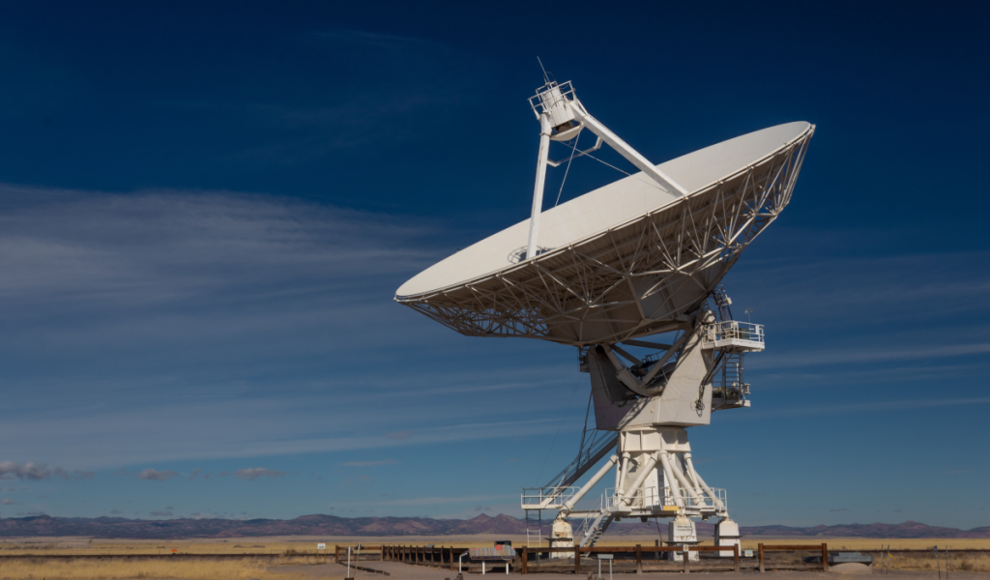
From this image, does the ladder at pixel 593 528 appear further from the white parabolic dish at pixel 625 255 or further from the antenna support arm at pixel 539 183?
the antenna support arm at pixel 539 183

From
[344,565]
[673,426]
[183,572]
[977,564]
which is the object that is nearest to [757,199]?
[673,426]

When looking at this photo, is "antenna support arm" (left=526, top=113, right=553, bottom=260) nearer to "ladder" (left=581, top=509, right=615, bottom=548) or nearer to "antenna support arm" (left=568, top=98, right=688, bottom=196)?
"antenna support arm" (left=568, top=98, right=688, bottom=196)

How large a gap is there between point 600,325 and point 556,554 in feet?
27.8

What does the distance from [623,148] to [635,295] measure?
481 centimetres

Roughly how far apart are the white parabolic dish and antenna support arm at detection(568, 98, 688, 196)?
0.92 meters

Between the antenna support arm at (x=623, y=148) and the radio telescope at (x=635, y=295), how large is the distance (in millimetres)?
43

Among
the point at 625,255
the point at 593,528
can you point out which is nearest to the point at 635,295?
the point at 625,255

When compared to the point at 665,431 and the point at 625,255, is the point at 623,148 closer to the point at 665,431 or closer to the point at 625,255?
the point at 625,255

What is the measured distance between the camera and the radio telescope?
27.8m

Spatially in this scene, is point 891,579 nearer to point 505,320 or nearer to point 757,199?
point 757,199

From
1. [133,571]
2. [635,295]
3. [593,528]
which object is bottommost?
[133,571]

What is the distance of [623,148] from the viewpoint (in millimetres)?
29000

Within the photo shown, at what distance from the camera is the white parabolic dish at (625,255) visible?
26.9 metres

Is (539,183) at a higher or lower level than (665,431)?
higher
